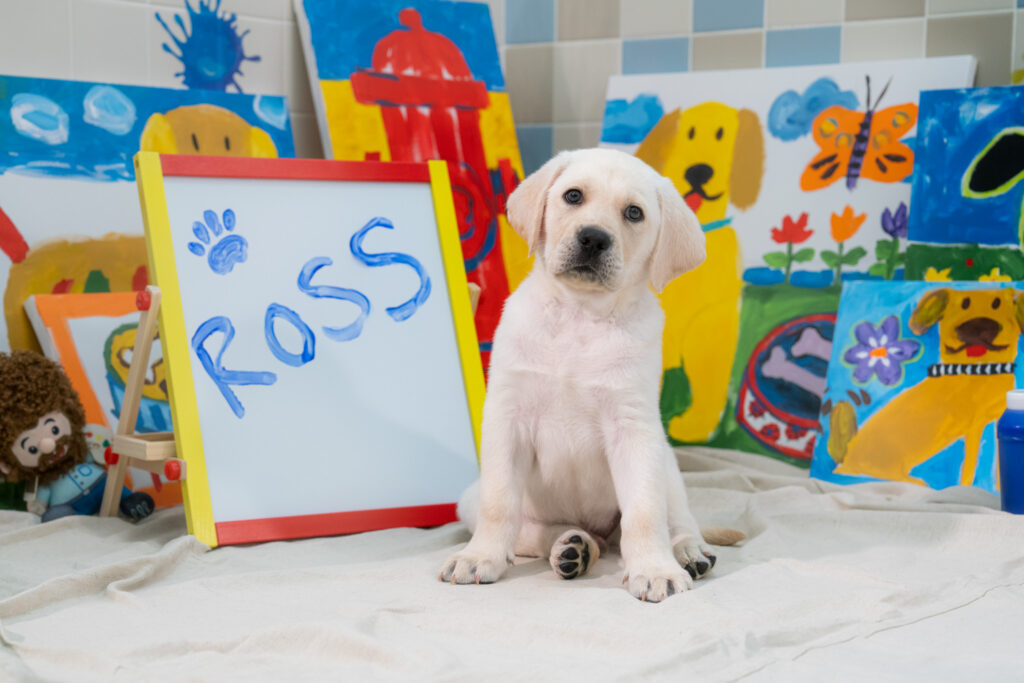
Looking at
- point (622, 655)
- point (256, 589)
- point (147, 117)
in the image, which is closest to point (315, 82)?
point (147, 117)

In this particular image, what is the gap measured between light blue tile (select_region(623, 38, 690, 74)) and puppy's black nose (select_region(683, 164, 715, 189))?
39cm

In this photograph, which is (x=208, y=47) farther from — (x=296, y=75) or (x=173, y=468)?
(x=173, y=468)

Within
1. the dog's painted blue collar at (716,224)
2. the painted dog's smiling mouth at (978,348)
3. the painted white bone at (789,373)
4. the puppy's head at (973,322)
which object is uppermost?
the dog's painted blue collar at (716,224)

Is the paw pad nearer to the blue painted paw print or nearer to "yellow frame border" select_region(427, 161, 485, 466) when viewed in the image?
"yellow frame border" select_region(427, 161, 485, 466)

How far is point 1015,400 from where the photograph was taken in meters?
2.49

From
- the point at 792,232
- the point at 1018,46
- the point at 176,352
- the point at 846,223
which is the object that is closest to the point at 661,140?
the point at 792,232

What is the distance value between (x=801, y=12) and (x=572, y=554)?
215cm

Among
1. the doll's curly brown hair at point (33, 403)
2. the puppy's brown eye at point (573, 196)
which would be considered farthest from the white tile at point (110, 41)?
the puppy's brown eye at point (573, 196)

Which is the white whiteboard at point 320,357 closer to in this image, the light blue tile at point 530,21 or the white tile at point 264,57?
the white tile at point 264,57

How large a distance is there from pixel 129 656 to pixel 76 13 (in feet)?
6.85

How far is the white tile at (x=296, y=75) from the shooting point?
3.25 metres

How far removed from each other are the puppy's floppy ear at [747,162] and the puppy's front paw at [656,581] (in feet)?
5.48

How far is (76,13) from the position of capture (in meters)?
2.90

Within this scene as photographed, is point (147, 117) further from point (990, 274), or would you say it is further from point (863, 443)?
point (990, 274)
